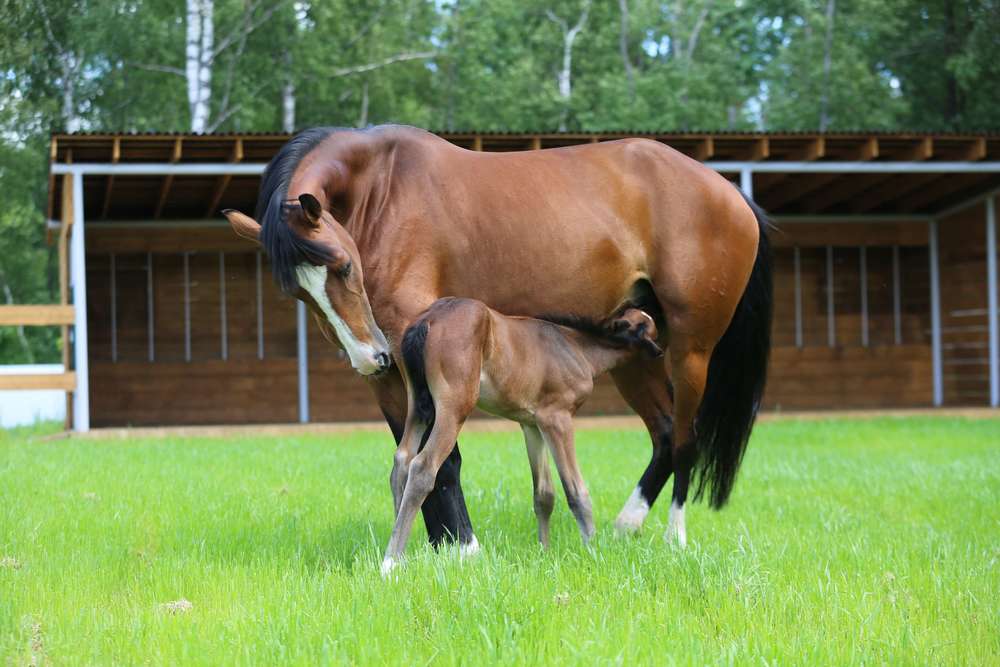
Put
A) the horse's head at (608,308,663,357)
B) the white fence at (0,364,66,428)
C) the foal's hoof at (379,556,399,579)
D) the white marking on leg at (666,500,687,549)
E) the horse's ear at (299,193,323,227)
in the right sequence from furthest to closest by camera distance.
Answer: the white fence at (0,364,66,428) < the white marking on leg at (666,500,687,549) < the horse's head at (608,308,663,357) < the horse's ear at (299,193,323,227) < the foal's hoof at (379,556,399,579)

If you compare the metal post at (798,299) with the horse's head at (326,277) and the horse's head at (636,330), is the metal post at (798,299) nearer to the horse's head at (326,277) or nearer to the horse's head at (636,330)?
the horse's head at (636,330)

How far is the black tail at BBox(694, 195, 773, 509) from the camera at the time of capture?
6367 millimetres

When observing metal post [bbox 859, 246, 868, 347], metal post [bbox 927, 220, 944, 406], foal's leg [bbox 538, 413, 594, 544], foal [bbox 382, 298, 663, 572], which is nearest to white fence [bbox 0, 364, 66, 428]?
metal post [bbox 859, 246, 868, 347]

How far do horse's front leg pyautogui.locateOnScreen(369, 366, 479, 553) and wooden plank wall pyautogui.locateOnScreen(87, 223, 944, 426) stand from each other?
38.7 feet

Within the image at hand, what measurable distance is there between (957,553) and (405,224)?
2812 millimetres

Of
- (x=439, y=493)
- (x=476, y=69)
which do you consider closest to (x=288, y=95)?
(x=476, y=69)

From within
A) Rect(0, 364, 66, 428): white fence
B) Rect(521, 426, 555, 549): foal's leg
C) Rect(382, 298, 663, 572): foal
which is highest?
Rect(382, 298, 663, 572): foal

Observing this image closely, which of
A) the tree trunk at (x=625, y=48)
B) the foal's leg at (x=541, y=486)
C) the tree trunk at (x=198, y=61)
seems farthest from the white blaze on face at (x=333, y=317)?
the tree trunk at (x=625, y=48)

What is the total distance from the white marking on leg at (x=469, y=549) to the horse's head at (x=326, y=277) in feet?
2.59

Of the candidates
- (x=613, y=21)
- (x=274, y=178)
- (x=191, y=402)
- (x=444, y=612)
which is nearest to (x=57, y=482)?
(x=274, y=178)

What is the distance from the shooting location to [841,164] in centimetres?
1424

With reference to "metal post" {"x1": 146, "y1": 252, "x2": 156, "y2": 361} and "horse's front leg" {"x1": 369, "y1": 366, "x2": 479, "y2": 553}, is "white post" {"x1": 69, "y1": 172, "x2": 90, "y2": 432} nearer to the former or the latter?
"metal post" {"x1": 146, "y1": 252, "x2": 156, "y2": 361}

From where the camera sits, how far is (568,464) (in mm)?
4902

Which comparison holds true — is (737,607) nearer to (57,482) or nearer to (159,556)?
(159,556)
